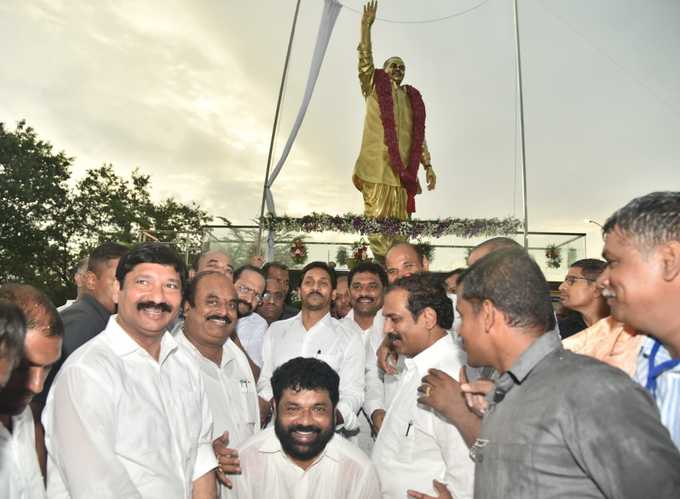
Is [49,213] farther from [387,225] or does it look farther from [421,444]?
[421,444]

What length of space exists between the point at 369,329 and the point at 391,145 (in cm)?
683

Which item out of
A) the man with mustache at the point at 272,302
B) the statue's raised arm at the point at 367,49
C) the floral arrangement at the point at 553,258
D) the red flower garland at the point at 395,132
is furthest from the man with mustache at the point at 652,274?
the red flower garland at the point at 395,132

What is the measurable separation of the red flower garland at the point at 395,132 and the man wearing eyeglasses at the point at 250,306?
6634 millimetres

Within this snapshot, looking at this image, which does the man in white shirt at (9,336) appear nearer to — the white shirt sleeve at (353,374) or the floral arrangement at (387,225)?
the white shirt sleeve at (353,374)

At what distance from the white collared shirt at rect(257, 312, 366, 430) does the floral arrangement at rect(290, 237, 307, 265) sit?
5.55 metres

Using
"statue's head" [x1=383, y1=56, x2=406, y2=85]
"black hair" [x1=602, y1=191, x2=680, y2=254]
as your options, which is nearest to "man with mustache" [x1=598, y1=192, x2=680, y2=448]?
"black hair" [x1=602, y1=191, x2=680, y2=254]

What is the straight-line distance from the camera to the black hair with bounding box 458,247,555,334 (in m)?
1.89

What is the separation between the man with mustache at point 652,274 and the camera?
68.2 inches

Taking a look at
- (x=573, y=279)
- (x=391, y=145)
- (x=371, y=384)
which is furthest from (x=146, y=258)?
(x=391, y=145)

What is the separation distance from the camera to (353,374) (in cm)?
486

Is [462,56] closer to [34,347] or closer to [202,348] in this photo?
[202,348]

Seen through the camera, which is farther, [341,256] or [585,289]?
[341,256]

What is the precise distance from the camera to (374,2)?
10445mm

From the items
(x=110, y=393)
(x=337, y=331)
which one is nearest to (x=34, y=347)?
(x=110, y=393)
